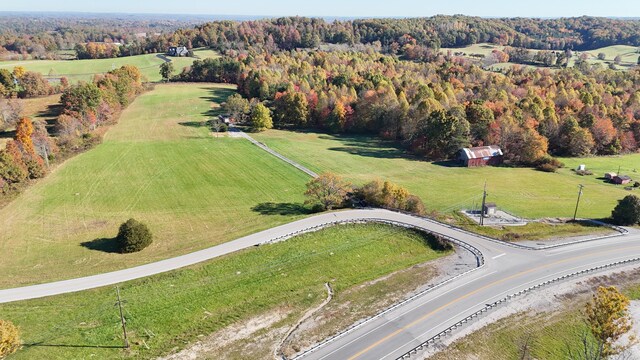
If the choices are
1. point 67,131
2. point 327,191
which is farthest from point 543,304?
point 67,131

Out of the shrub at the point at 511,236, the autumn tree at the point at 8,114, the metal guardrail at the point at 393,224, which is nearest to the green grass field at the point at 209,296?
the metal guardrail at the point at 393,224

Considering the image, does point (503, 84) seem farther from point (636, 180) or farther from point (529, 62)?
point (529, 62)

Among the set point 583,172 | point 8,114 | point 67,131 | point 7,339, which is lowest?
point 7,339

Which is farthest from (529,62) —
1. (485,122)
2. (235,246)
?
(235,246)

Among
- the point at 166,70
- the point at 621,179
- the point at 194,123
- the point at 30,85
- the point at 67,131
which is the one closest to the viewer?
the point at 621,179

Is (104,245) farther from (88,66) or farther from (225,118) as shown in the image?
(88,66)

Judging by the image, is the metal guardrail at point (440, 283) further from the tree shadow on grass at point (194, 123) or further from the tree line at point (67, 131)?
the tree shadow on grass at point (194, 123)

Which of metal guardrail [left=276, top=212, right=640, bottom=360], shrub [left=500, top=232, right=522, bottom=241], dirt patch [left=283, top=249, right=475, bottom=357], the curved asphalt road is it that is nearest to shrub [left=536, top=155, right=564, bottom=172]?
metal guardrail [left=276, top=212, right=640, bottom=360]
